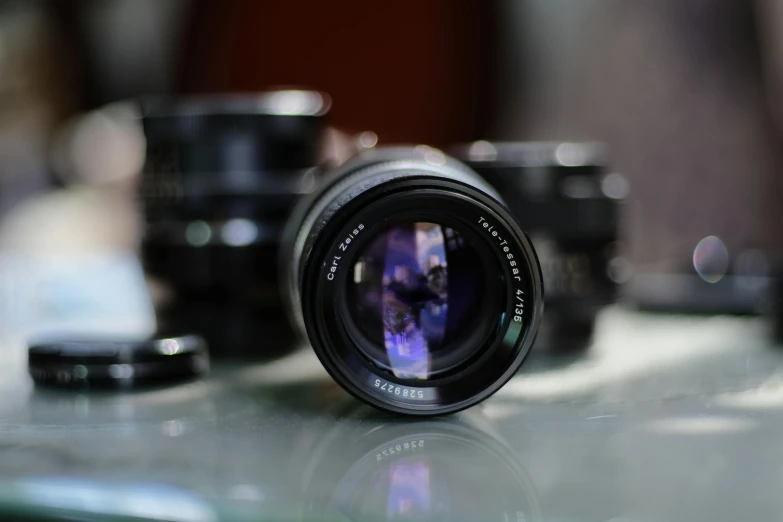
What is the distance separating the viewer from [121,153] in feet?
5.84

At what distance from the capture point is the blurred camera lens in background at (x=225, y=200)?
748mm

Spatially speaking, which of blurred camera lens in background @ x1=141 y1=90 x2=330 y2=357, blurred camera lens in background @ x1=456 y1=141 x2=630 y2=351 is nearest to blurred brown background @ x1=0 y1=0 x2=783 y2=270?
blurred camera lens in background @ x1=456 y1=141 x2=630 y2=351

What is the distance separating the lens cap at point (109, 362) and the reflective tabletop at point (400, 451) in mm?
16

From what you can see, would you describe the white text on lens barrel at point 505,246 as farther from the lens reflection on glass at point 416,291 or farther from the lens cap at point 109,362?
the lens cap at point 109,362

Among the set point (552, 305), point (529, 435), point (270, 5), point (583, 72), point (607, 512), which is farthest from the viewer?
point (270, 5)

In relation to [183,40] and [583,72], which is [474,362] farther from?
[183,40]

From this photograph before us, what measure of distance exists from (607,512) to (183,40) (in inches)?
76.8

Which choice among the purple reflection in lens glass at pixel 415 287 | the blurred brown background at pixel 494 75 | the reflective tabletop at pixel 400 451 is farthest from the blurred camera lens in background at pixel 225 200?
the blurred brown background at pixel 494 75

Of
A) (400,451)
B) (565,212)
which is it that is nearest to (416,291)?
(400,451)

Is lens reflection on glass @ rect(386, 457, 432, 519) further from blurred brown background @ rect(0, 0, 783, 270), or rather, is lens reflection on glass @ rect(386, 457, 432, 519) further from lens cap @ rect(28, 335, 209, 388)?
blurred brown background @ rect(0, 0, 783, 270)

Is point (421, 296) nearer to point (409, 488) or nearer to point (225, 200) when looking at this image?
point (409, 488)

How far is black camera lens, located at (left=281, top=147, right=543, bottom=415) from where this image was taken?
471mm

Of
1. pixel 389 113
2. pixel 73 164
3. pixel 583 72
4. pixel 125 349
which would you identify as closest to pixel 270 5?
pixel 389 113

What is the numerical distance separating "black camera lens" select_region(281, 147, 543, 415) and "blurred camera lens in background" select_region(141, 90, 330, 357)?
184 millimetres
